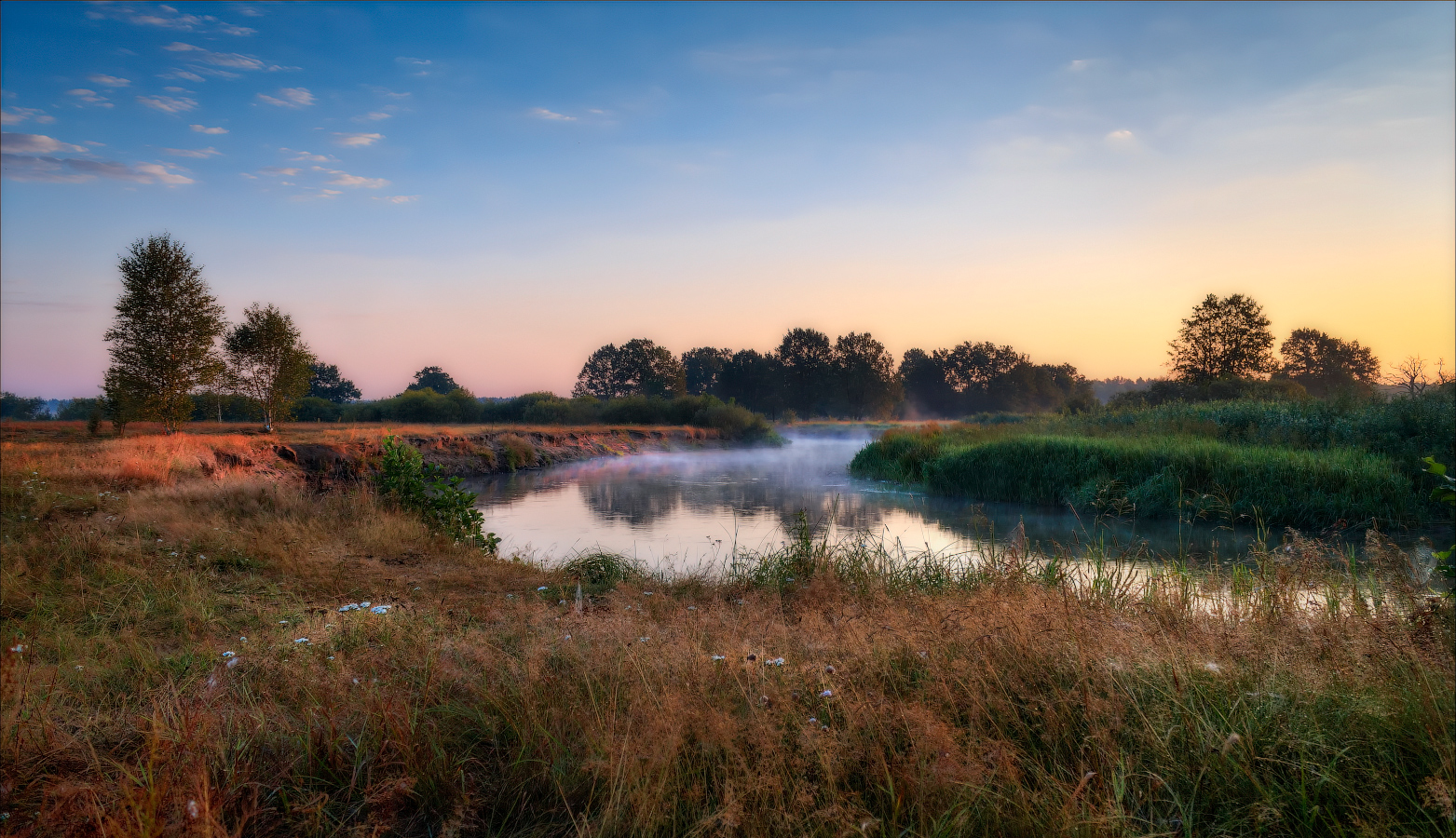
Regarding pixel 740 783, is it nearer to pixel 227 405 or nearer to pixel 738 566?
pixel 738 566

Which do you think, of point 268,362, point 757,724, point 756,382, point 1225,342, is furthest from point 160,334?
point 756,382

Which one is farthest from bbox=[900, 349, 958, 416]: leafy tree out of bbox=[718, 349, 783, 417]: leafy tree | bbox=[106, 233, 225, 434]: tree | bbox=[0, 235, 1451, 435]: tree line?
bbox=[106, 233, 225, 434]: tree

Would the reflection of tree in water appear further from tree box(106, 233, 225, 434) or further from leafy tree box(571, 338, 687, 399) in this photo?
leafy tree box(571, 338, 687, 399)

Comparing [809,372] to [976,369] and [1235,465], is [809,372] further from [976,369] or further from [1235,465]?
[1235,465]

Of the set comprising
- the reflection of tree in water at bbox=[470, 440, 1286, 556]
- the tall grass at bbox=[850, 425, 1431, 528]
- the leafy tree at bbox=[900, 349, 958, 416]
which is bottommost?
the reflection of tree in water at bbox=[470, 440, 1286, 556]

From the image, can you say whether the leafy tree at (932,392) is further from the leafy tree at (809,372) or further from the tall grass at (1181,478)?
the tall grass at (1181,478)

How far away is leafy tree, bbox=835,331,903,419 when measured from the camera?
69.5 m

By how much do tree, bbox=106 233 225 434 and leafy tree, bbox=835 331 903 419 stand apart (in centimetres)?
5568

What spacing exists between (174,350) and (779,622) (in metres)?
24.7

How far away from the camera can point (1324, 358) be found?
4738cm

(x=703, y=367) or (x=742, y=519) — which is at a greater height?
(x=703, y=367)

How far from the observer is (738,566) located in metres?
7.29

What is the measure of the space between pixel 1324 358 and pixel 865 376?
34.8 meters

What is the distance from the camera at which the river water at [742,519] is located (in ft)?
32.1
